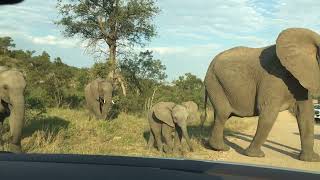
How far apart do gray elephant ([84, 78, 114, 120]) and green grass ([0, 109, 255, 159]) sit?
3195mm

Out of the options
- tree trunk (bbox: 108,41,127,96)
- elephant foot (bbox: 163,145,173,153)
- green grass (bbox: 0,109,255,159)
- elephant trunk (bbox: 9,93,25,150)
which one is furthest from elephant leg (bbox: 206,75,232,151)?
tree trunk (bbox: 108,41,127,96)

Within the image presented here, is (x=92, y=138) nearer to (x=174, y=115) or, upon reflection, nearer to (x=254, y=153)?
(x=174, y=115)

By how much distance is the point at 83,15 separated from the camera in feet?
91.5

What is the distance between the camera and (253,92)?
1350 centimetres

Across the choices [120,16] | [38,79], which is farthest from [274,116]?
[38,79]

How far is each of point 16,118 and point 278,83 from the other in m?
5.38

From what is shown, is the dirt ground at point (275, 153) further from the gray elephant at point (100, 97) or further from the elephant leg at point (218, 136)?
the gray elephant at point (100, 97)

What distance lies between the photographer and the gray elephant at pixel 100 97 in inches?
847

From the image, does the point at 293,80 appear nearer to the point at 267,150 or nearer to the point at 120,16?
the point at 267,150

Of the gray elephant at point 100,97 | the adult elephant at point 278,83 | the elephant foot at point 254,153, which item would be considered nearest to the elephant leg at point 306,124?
the adult elephant at point 278,83

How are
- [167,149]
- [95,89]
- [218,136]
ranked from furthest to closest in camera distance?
[95,89], [218,136], [167,149]

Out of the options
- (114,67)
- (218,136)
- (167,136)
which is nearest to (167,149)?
(167,136)

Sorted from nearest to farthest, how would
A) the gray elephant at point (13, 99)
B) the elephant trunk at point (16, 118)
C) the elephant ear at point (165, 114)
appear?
the elephant trunk at point (16, 118), the gray elephant at point (13, 99), the elephant ear at point (165, 114)

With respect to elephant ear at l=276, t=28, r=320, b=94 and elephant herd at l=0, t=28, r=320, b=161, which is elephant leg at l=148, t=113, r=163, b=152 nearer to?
elephant herd at l=0, t=28, r=320, b=161
